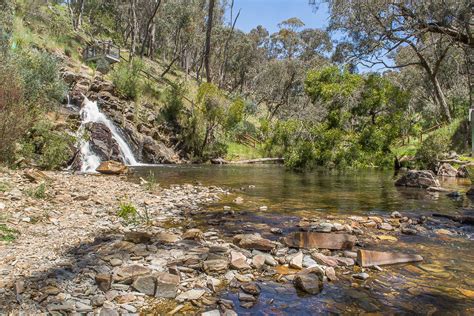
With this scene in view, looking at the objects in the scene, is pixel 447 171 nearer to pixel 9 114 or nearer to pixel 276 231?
pixel 276 231

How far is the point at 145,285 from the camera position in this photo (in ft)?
13.1

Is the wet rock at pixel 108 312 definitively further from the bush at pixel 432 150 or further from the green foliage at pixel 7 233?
the bush at pixel 432 150

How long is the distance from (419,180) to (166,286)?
1370 cm

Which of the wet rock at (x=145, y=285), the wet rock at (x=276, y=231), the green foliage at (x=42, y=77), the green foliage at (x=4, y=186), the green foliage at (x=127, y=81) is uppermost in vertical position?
the green foliage at (x=127, y=81)

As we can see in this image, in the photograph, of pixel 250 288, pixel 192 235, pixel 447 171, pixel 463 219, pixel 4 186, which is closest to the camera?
pixel 250 288

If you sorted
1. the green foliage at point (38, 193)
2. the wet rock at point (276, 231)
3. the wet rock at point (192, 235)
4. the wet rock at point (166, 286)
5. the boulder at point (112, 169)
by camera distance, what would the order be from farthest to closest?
the boulder at point (112, 169) < the green foliage at point (38, 193) < the wet rock at point (276, 231) < the wet rock at point (192, 235) < the wet rock at point (166, 286)

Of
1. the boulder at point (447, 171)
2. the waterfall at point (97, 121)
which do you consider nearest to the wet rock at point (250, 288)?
the waterfall at point (97, 121)

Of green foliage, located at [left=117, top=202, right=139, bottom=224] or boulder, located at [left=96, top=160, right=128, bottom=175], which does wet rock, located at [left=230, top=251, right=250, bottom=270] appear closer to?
green foliage, located at [left=117, top=202, right=139, bottom=224]

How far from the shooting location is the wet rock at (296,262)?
4832 millimetres

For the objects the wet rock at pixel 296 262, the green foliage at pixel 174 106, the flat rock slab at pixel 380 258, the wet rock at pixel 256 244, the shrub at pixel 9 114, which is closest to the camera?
the wet rock at pixel 296 262

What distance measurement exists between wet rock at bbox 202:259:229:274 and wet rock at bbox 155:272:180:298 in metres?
0.53

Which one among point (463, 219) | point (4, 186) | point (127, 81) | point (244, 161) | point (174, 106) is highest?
point (127, 81)

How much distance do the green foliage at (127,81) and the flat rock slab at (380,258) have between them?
2420 centimetres

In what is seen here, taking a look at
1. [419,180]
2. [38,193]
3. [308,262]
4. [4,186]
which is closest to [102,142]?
[4,186]
